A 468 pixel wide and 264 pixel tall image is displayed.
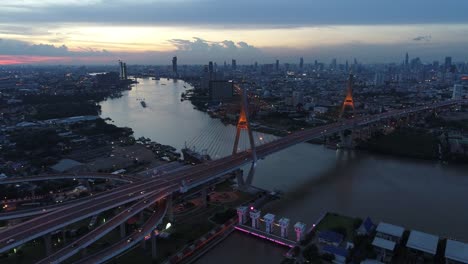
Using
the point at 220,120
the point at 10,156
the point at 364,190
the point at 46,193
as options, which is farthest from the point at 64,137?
the point at 364,190

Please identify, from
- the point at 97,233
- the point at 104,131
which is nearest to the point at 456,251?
the point at 97,233

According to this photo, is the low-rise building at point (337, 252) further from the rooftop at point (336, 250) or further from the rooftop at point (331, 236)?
the rooftop at point (331, 236)

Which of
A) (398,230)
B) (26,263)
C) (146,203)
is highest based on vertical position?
(146,203)

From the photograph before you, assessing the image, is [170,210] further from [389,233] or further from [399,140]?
[399,140]

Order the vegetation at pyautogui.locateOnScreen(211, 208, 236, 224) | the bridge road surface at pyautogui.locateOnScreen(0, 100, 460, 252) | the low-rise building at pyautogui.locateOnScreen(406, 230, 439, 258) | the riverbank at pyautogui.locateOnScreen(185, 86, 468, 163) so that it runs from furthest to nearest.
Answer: the riverbank at pyautogui.locateOnScreen(185, 86, 468, 163), the vegetation at pyautogui.locateOnScreen(211, 208, 236, 224), the low-rise building at pyautogui.locateOnScreen(406, 230, 439, 258), the bridge road surface at pyautogui.locateOnScreen(0, 100, 460, 252)

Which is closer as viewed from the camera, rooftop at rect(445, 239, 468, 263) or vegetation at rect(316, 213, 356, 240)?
rooftop at rect(445, 239, 468, 263)

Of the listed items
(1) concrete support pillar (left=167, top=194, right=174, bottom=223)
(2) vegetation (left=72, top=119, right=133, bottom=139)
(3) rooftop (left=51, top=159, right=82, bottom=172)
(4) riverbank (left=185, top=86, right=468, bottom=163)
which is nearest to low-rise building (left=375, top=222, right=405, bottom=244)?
(1) concrete support pillar (left=167, top=194, right=174, bottom=223)

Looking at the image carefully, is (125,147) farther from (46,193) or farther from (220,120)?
(220,120)

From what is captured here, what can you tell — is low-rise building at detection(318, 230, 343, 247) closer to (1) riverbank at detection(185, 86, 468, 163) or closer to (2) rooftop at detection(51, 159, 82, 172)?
(1) riverbank at detection(185, 86, 468, 163)
